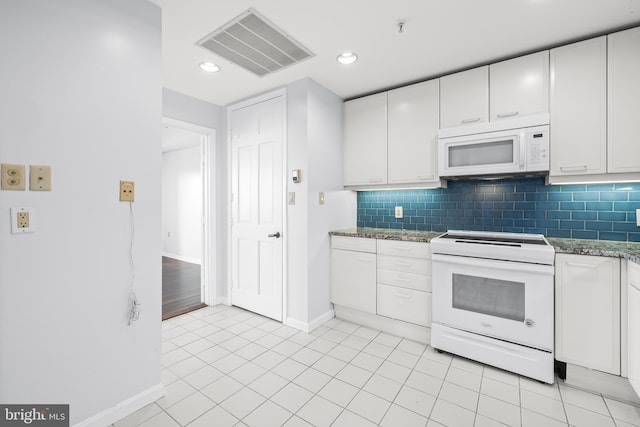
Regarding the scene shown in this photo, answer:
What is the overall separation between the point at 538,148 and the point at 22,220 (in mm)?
3238

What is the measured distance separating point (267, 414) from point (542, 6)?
303 cm

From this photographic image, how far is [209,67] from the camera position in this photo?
2.50m

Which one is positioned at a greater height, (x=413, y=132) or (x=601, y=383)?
(x=413, y=132)

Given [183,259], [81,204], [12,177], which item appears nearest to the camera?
[12,177]

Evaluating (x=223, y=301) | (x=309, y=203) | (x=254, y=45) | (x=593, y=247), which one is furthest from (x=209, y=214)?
(x=593, y=247)

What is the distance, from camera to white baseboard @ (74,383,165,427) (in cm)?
152

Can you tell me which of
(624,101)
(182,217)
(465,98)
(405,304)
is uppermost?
(465,98)

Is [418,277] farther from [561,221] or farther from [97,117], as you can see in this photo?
[97,117]

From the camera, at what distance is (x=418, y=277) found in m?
2.52

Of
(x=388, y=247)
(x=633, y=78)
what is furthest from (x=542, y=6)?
(x=388, y=247)

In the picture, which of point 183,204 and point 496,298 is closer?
point 496,298

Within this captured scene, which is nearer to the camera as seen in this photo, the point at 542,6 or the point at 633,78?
the point at 542,6

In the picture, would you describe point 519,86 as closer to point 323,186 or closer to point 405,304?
point 323,186

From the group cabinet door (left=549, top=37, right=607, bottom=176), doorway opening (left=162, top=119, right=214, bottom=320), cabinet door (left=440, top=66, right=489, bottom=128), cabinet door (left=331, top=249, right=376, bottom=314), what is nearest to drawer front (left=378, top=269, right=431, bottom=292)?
cabinet door (left=331, top=249, right=376, bottom=314)
